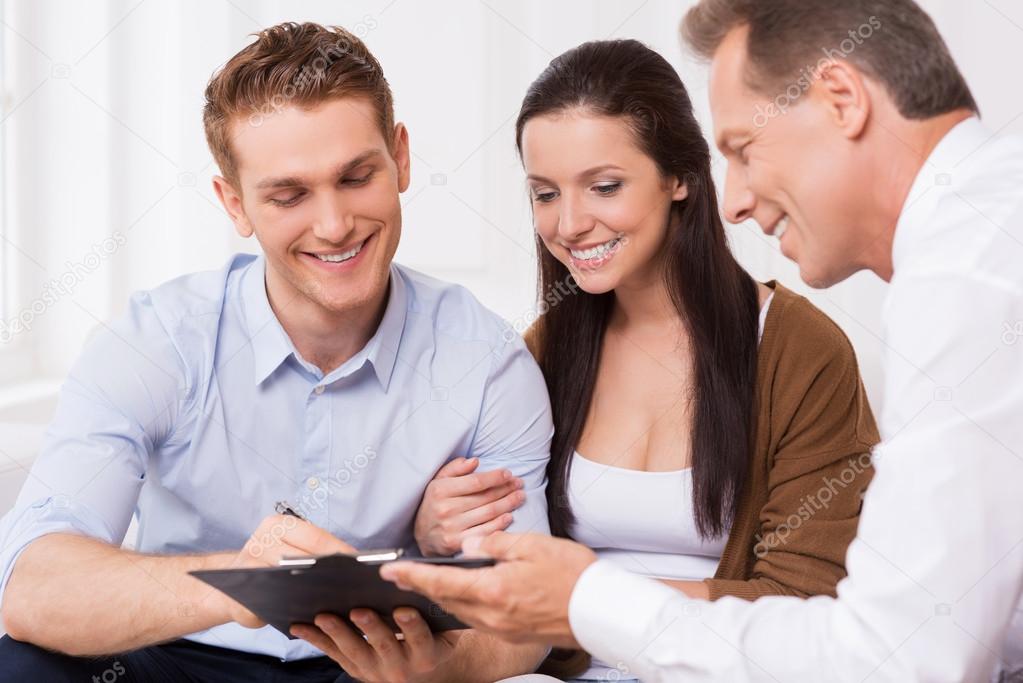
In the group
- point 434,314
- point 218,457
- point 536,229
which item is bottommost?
point 218,457

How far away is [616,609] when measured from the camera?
4.19ft

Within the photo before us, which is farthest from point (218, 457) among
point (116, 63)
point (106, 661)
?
point (116, 63)

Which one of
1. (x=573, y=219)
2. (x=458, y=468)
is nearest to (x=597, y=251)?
(x=573, y=219)

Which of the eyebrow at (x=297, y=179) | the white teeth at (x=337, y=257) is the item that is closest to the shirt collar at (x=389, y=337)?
the white teeth at (x=337, y=257)

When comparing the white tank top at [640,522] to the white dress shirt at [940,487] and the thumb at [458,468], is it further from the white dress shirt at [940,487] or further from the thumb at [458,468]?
the white dress shirt at [940,487]

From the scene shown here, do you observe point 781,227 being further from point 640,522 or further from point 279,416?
point 279,416

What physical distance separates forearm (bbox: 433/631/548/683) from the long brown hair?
0.26 m

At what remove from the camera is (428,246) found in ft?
11.0

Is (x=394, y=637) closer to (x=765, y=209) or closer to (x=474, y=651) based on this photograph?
(x=474, y=651)

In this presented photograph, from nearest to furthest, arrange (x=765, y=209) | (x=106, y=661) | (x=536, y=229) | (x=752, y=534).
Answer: (x=765, y=209) → (x=106, y=661) → (x=752, y=534) → (x=536, y=229)

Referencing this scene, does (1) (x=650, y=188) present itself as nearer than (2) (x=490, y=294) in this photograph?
Yes

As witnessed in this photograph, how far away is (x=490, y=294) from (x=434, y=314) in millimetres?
1333

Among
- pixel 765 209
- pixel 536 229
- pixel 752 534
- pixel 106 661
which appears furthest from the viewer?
pixel 536 229

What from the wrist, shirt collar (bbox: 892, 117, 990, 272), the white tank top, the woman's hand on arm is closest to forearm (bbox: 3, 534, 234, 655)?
the wrist
